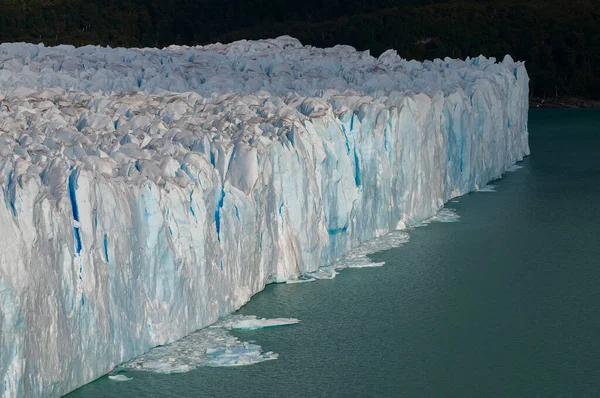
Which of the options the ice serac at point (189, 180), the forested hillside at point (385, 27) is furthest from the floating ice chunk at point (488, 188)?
the forested hillside at point (385, 27)

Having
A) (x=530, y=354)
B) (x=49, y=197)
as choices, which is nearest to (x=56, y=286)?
(x=49, y=197)

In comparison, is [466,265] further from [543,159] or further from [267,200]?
[543,159]

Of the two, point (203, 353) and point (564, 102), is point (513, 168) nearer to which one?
point (203, 353)

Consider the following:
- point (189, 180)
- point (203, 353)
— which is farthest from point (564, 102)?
point (203, 353)

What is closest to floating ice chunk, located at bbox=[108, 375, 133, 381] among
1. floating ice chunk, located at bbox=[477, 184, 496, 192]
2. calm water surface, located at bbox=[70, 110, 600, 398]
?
calm water surface, located at bbox=[70, 110, 600, 398]

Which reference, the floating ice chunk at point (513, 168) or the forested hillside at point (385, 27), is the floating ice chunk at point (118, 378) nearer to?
the floating ice chunk at point (513, 168)
